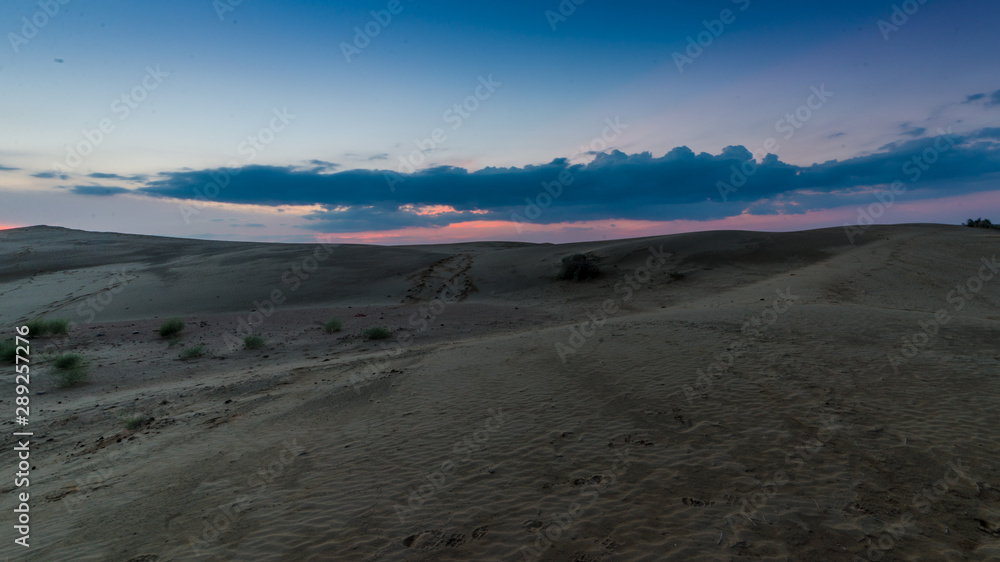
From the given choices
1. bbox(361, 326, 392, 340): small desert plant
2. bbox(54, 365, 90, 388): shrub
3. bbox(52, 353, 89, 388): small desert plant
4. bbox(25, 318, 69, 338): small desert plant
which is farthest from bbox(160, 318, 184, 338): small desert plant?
bbox(361, 326, 392, 340): small desert plant

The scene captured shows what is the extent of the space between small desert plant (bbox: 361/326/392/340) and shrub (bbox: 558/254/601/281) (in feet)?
39.6

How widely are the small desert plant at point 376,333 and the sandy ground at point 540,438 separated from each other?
0.76 meters

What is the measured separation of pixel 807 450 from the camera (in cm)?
589

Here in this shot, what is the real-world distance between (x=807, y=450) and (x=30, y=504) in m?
10.3

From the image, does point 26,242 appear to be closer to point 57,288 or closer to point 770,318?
point 57,288

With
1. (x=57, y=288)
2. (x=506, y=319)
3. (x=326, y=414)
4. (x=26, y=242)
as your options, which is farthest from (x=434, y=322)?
(x=26, y=242)

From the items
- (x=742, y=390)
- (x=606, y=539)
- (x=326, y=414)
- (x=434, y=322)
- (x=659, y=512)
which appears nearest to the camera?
(x=606, y=539)

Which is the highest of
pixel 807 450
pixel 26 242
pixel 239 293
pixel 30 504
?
pixel 26 242

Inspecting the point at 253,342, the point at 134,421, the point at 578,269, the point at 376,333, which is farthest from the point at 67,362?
the point at 578,269

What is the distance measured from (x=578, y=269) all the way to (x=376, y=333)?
41.8 ft

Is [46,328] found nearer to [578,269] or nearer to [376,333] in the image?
[376,333]

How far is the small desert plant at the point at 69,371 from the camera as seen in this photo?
11.6m

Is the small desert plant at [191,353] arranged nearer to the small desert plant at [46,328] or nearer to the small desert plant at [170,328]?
Result: the small desert plant at [170,328]

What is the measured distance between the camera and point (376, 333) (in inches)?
632
